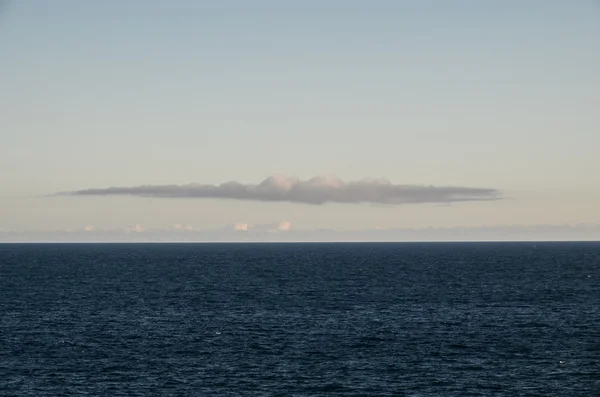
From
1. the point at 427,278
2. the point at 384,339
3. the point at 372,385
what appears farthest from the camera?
the point at 427,278

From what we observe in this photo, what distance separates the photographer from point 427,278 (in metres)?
186

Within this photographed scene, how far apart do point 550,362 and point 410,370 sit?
15631 mm

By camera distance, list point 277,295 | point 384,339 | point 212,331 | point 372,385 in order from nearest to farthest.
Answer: point 372,385 → point 384,339 → point 212,331 → point 277,295

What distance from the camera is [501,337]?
9319 cm

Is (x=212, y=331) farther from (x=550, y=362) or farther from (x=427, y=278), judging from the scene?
(x=427, y=278)

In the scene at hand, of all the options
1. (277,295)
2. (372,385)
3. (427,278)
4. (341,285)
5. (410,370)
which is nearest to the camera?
(372,385)

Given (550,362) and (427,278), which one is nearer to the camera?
(550,362)

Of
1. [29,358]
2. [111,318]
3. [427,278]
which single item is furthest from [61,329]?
[427,278]

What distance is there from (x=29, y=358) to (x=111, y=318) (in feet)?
97.3

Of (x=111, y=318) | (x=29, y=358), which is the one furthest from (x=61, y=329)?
(x=29, y=358)

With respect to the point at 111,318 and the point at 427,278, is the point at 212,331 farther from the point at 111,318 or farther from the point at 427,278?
the point at 427,278

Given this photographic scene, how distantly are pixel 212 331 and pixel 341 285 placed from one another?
2745 inches

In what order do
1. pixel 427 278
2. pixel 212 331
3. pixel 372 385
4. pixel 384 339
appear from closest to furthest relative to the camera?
pixel 372 385, pixel 384 339, pixel 212 331, pixel 427 278

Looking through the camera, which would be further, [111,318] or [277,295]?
[277,295]
